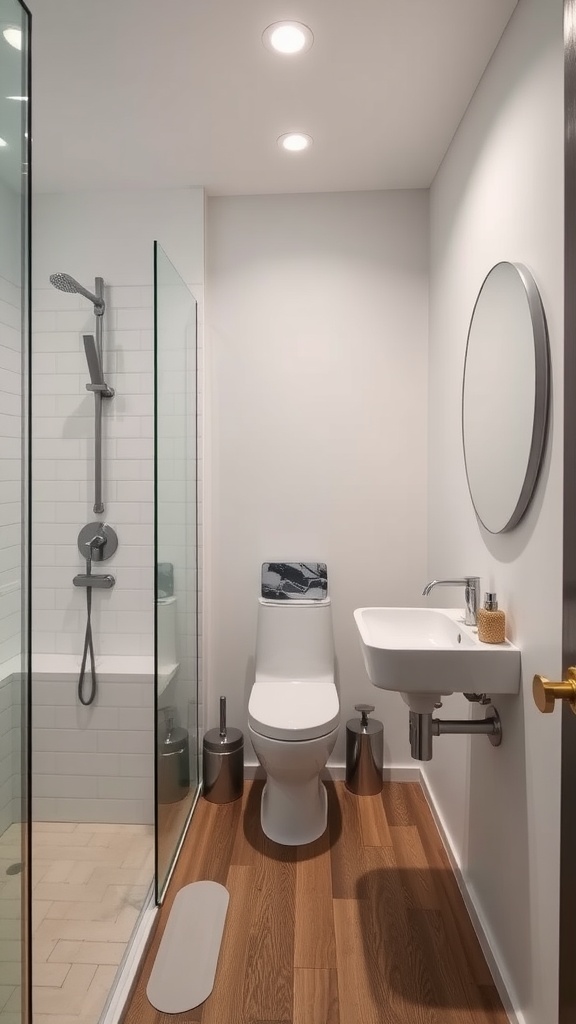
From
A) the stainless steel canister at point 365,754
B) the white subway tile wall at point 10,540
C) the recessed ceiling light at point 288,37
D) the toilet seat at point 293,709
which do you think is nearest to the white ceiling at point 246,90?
the recessed ceiling light at point 288,37

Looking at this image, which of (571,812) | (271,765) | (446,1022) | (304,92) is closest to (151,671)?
(271,765)

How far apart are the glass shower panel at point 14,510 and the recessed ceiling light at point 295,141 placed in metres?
1.29

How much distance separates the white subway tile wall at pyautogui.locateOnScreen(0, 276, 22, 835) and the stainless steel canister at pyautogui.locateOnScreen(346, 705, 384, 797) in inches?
66.2

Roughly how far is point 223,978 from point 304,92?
2597 mm

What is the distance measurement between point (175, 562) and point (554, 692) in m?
1.40

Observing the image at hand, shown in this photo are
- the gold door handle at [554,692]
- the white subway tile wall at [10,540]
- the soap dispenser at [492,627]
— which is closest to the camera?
the gold door handle at [554,692]

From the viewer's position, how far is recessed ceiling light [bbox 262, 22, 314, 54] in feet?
4.89

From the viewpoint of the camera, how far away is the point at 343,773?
2451mm

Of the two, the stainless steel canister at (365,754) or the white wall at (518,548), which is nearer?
the white wall at (518,548)

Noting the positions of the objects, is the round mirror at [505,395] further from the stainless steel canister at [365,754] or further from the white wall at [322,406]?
the stainless steel canister at [365,754]

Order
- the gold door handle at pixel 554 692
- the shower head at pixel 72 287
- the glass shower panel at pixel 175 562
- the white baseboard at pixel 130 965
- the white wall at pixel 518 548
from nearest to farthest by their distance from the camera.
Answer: the gold door handle at pixel 554 692, the white wall at pixel 518 548, the white baseboard at pixel 130 965, the glass shower panel at pixel 175 562, the shower head at pixel 72 287

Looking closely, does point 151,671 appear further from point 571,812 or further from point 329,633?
point 571,812

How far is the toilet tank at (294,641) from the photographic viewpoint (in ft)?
7.60

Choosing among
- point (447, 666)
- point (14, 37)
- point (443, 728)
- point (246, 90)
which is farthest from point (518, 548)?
point (246, 90)
